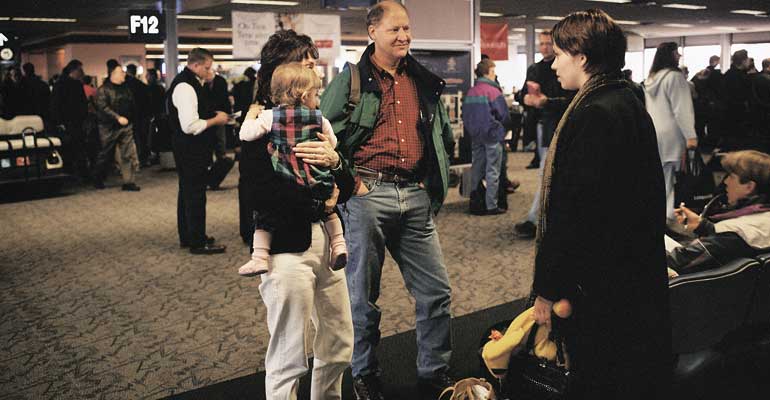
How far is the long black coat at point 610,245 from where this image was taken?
209 centimetres

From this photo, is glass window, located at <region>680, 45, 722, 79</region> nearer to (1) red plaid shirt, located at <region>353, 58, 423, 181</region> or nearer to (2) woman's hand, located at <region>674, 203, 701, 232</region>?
(2) woman's hand, located at <region>674, 203, 701, 232</region>

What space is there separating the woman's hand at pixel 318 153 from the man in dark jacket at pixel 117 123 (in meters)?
8.48

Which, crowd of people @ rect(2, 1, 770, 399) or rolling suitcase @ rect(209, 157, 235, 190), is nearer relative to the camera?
crowd of people @ rect(2, 1, 770, 399)

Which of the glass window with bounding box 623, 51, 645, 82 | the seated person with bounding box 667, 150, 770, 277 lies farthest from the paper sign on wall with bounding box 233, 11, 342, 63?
the glass window with bounding box 623, 51, 645, 82

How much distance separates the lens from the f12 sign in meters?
14.0

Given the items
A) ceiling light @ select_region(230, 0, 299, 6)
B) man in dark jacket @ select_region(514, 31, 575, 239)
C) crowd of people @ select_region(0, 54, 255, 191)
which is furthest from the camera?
ceiling light @ select_region(230, 0, 299, 6)

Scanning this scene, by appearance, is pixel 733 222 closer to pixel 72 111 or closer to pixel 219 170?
pixel 219 170

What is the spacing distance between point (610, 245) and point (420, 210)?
1.28 m

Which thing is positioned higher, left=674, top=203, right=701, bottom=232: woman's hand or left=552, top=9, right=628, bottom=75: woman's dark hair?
→ left=552, top=9, right=628, bottom=75: woman's dark hair

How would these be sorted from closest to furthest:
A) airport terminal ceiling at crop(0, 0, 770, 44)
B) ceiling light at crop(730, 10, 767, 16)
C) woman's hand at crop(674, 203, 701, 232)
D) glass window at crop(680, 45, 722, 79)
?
1. woman's hand at crop(674, 203, 701, 232)
2. airport terminal ceiling at crop(0, 0, 770, 44)
3. ceiling light at crop(730, 10, 767, 16)
4. glass window at crop(680, 45, 722, 79)

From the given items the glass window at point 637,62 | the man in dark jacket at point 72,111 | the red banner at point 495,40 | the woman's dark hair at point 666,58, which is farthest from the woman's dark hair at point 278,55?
the glass window at point 637,62

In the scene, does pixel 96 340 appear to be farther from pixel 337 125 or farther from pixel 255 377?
pixel 337 125

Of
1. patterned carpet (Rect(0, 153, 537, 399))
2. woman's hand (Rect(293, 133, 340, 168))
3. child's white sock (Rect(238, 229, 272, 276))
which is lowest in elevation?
patterned carpet (Rect(0, 153, 537, 399))

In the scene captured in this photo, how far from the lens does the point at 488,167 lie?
27.6ft
